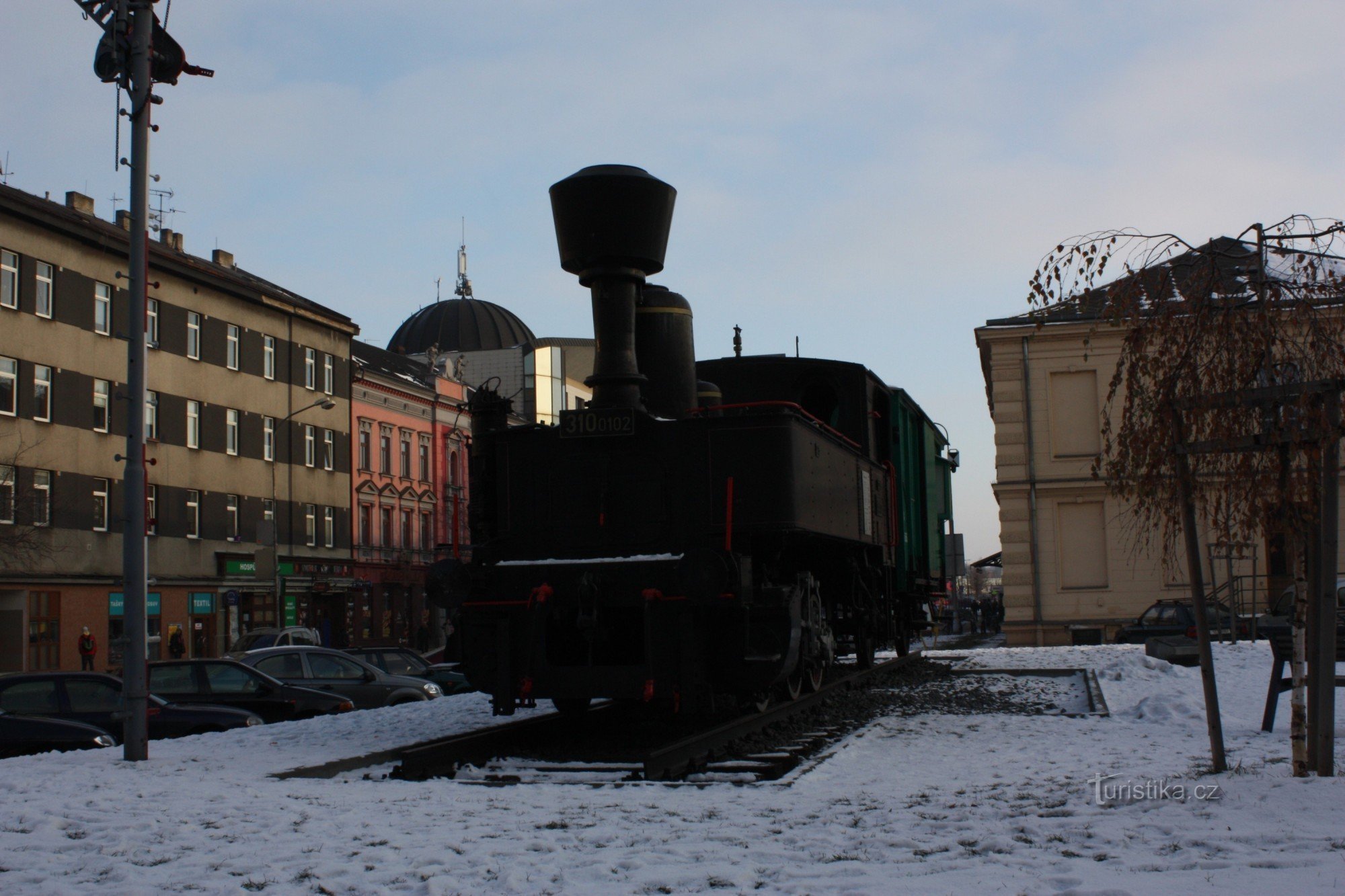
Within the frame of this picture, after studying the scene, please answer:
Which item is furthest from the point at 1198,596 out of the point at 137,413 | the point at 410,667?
the point at 410,667

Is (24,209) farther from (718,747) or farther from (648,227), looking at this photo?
(718,747)

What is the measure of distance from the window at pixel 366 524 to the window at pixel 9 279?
18435 mm

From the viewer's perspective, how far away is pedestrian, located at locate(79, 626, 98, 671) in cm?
3231

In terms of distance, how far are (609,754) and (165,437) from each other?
32531 mm

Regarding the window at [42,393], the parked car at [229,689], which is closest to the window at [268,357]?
the window at [42,393]

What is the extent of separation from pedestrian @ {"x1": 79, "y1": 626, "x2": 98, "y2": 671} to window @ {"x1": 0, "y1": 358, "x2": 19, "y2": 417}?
19.4 ft

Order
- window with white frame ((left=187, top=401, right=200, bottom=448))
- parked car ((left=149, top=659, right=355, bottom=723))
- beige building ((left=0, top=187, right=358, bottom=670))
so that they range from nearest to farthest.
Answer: parked car ((left=149, top=659, right=355, bottom=723)) → beige building ((left=0, top=187, right=358, bottom=670)) → window with white frame ((left=187, top=401, right=200, bottom=448))

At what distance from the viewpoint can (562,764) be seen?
9844 mm

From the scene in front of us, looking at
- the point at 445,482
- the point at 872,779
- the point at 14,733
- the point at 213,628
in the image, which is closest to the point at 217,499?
the point at 213,628

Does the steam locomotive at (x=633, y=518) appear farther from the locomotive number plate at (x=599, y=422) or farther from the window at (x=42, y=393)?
the window at (x=42, y=393)

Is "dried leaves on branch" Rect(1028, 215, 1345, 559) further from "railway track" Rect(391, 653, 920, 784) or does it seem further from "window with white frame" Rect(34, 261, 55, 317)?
"window with white frame" Rect(34, 261, 55, 317)

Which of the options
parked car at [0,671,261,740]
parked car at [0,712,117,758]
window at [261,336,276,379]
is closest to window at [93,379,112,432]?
window at [261,336,276,379]

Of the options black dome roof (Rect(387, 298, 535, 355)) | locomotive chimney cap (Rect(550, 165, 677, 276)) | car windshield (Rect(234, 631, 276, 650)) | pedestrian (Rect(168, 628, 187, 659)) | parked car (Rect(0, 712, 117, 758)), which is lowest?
pedestrian (Rect(168, 628, 187, 659))

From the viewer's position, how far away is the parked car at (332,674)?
17.3 metres
